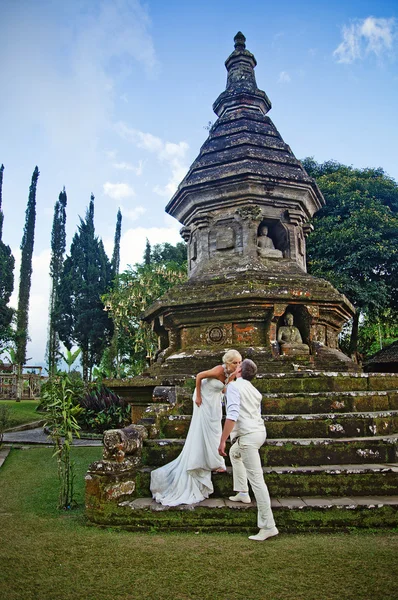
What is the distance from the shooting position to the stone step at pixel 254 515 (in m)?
4.21

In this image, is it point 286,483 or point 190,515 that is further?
point 286,483

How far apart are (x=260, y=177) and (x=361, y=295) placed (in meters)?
9.93

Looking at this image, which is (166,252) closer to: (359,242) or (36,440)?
(359,242)

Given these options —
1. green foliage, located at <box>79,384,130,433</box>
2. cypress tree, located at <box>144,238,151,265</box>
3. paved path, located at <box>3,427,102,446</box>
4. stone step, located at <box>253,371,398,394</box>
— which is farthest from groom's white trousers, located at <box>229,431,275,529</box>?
cypress tree, located at <box>144,238,151,265</box>

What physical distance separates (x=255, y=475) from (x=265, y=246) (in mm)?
5549

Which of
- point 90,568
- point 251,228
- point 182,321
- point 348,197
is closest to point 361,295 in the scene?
point 348,197

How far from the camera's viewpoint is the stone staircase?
4.27 metres

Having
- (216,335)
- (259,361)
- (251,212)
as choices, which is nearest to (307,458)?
(259,361)

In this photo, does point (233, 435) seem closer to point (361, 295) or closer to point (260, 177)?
point (260, 177)

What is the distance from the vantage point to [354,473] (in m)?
4.62

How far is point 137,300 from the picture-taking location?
22438 mm

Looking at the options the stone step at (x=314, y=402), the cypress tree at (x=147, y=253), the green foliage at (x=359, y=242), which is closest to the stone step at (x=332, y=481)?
the stone step at (x=314, y=402)

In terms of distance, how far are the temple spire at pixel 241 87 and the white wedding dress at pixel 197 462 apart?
751 centimetres

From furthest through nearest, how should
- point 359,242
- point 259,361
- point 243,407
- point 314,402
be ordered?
1. point 359,242
2. point 259,361
3. point 314,402
4. point 243,407
